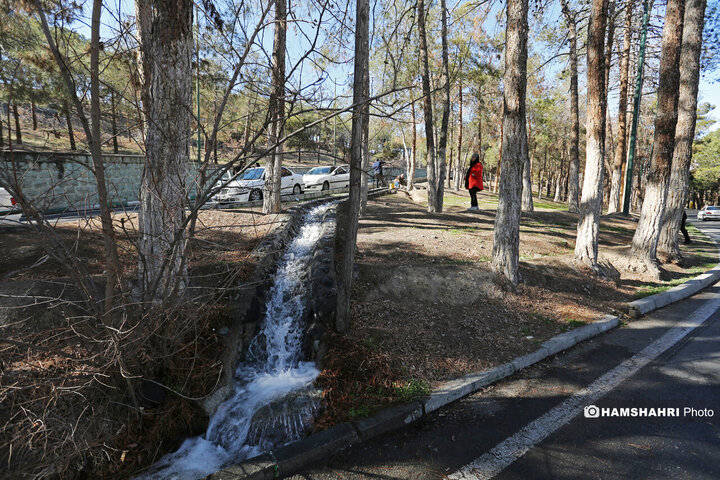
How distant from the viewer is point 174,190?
14.8 feet

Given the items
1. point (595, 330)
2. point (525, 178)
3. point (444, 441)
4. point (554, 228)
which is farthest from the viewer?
point (525, 178)

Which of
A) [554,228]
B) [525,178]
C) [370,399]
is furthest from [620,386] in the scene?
[525,178]

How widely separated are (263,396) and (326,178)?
53.1 ft

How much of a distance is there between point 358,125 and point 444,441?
3.65 meters

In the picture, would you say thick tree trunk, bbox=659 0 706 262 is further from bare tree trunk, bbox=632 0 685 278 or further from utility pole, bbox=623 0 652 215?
utility pole, bbox=623 0 652 215

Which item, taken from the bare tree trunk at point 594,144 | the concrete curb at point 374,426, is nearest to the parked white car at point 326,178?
the bare tree trunk at point 594,144

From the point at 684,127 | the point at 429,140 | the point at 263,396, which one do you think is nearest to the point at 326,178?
the point at 429,140

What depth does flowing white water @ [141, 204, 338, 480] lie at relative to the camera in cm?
383

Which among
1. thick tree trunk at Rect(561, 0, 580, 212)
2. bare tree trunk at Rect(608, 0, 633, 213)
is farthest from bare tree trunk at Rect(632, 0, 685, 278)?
bare tree trunk at Rect(608, 0, 633, 213)

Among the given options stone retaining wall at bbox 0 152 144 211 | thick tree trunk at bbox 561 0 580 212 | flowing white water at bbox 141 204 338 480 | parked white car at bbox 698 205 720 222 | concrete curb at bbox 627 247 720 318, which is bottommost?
flowing white water at bbox 141 204 338 480

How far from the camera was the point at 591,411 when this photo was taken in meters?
3.84

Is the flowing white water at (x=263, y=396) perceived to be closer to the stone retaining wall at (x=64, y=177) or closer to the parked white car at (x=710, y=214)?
the stone retaining wall at (x=64, y=177)

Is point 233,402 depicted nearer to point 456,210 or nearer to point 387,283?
point 387,283

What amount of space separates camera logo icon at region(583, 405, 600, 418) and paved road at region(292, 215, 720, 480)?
47 mm
